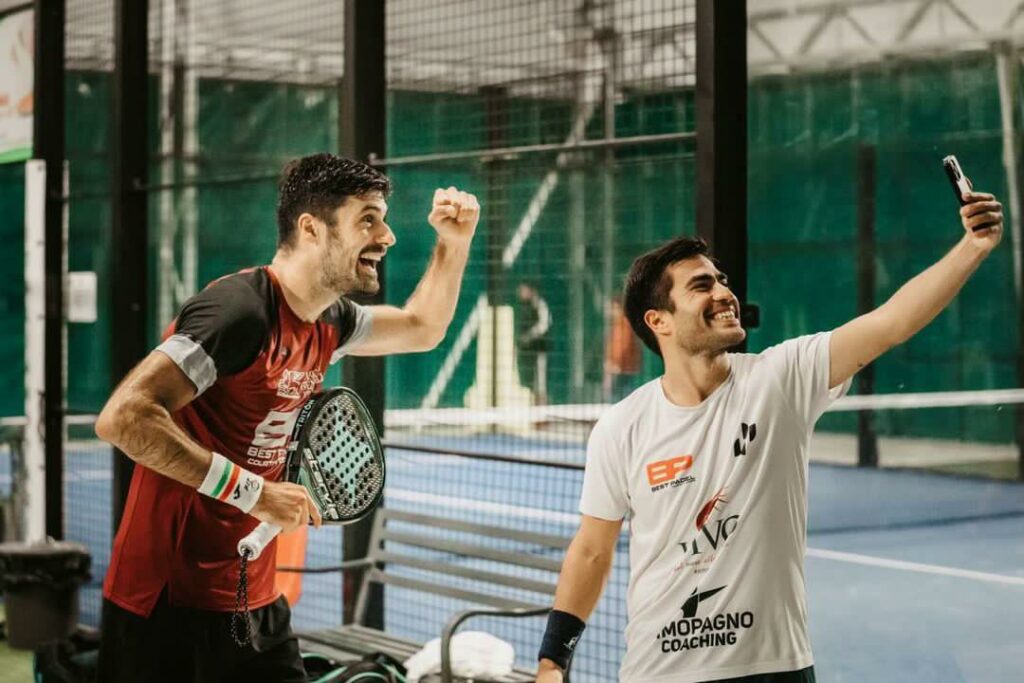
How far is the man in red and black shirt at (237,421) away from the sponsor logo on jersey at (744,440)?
99cm

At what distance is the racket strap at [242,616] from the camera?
3517 mm

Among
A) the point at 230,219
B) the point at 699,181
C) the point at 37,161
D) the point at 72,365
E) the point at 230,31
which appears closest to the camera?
the point at 699,181

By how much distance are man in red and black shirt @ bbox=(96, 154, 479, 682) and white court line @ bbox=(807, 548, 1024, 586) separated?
5.83m

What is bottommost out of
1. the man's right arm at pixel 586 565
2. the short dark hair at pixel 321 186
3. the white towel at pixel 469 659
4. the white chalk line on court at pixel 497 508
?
the white chalk line on court at pixel 497 508

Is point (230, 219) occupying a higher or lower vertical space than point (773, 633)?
higher

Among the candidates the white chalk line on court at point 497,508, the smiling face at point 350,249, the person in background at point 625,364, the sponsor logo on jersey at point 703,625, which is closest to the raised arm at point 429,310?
the smiling face at point 350,249

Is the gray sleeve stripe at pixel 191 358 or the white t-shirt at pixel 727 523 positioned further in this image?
the gray sleeve stripe at pixel 191 358

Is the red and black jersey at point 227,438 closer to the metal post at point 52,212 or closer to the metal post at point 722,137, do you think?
the metal post at point 722,137

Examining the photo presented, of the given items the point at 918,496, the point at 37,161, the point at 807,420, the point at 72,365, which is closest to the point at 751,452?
the point at 807,420

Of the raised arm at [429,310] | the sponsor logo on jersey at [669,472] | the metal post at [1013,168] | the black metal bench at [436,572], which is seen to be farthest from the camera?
the metal post at [1013,168]

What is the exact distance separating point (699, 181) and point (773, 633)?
1496 millimetres

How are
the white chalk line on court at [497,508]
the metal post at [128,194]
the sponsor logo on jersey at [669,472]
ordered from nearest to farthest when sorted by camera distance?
the sponsor logo on jersey at [669,472], the metal post at [128,194], the white chalk line on court at [497,508]

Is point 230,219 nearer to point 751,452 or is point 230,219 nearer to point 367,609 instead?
point 367,609

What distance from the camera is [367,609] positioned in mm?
5258
